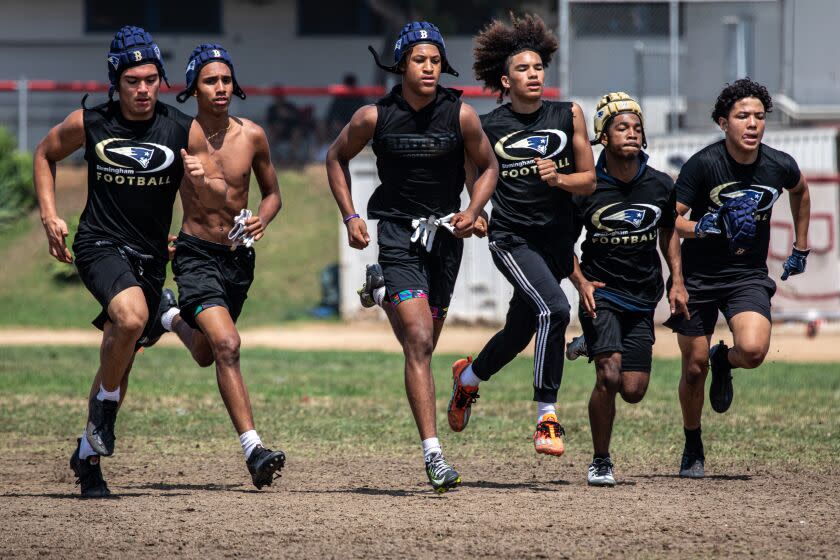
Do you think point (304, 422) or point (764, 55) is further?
point (764, 55)

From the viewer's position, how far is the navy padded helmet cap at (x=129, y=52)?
7613mm

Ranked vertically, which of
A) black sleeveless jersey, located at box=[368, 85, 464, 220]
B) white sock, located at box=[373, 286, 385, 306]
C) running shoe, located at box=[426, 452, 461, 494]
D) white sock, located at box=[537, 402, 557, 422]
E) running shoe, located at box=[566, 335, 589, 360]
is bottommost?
running shoe, located at box=[426, 452, 461, 494]

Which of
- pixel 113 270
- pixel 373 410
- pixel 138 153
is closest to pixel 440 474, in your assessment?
pixel 113 270

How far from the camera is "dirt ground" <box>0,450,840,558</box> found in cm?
613

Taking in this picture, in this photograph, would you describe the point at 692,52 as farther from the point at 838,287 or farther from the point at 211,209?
the point at 211,209

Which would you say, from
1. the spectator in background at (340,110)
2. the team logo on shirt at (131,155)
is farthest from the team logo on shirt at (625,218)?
the spectator in background at (340,110)

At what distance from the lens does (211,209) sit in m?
7.85

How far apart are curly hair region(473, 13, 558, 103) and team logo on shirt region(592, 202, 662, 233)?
39.0 inches

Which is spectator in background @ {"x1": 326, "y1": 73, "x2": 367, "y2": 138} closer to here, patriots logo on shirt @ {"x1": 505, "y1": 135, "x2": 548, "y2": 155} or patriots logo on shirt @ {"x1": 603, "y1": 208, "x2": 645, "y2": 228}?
patriots logo on shirt @ {"x1": 505, "y1": 135, "x2": 548, "y2": 155}

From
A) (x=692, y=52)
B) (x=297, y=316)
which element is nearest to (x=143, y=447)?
(x=297, y=316)

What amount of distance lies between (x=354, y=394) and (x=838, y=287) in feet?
30.6

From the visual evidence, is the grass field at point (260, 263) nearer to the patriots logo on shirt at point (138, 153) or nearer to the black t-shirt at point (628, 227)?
the black t-shirt at point (628, 227)

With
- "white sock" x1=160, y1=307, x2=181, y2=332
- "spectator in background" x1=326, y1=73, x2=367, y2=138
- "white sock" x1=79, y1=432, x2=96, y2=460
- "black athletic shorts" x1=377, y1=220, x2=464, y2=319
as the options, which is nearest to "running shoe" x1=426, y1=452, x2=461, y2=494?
"black athletic shorts" x1=377, y1=220, x2=464, y2=319

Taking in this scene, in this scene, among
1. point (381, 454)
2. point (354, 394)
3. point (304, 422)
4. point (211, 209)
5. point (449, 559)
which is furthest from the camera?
point (354, 394)
